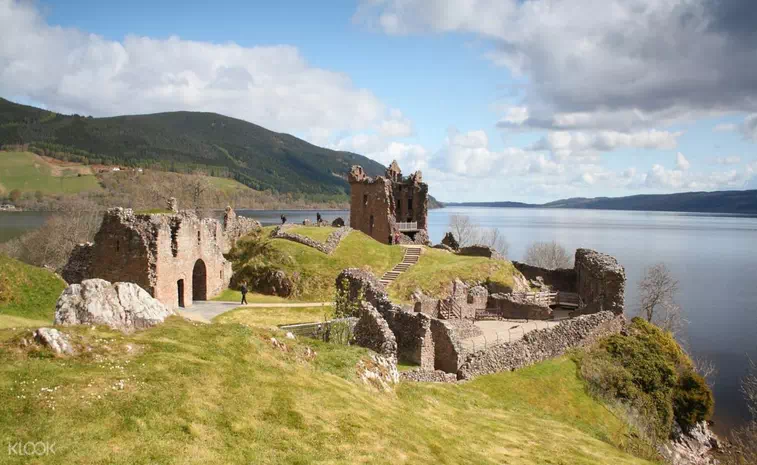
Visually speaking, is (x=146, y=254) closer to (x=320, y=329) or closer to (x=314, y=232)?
(x=320, y=329)

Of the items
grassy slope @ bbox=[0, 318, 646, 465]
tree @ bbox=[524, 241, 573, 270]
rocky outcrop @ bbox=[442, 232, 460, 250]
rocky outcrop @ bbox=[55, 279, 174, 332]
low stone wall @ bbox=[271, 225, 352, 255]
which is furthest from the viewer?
tree @ bbox=[524, 241, 573, 270]

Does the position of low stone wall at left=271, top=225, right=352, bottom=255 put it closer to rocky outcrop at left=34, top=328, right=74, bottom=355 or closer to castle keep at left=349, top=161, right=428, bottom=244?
castle keep at left=349, top=161, right=428, bottom=244

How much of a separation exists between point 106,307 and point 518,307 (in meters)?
34.6

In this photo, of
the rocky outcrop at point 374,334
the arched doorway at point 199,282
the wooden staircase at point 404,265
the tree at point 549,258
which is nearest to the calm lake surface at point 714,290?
the tree at point 549,258

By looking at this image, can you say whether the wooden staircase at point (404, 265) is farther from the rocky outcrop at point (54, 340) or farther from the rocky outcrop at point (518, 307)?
the rocky outcrop at point (54, 340)

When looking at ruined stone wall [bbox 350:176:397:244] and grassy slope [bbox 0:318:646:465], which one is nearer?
grassy slope [bbox 0:318:646:465]

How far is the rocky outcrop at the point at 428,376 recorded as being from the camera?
2269 cm

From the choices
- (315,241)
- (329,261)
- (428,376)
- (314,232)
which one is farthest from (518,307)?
(314,232)

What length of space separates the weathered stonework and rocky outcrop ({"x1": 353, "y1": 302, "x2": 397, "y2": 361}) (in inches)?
575

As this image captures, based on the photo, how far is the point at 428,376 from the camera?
2392 centimetres

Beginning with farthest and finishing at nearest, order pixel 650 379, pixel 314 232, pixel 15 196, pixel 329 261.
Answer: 1. pixel 15 196
2. pixel 314 232
3. pixel 329 261
4. pixel 650 379

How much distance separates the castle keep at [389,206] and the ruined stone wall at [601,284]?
81.8 ft

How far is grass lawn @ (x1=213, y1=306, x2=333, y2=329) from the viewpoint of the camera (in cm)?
3281

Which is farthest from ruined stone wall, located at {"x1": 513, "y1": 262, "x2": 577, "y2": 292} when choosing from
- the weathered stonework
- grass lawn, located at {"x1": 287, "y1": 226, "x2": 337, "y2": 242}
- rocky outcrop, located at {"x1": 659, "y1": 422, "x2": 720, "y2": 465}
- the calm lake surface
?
the weathered stonework
